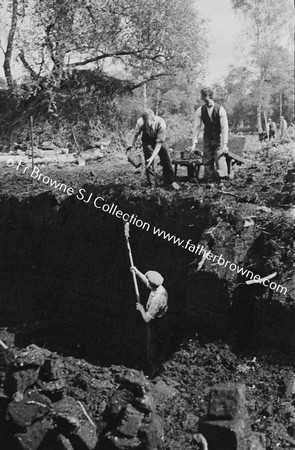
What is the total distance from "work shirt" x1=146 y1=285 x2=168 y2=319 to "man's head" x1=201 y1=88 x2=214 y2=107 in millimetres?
3815

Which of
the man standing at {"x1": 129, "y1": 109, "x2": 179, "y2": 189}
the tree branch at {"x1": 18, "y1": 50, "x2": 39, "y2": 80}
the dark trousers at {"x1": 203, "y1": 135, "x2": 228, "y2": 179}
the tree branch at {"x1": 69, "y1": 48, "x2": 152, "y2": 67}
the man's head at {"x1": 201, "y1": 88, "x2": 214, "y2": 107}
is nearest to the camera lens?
the man's head at {"x1": 201, "y1": 88, "x2": 214, "y2": 107}

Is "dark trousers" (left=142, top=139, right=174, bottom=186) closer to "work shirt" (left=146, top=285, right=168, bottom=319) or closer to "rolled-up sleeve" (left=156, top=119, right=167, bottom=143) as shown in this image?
"rolled-up sleeve" (left=156, top=119, right=167, bottom=143)

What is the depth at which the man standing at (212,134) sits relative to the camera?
9156mm

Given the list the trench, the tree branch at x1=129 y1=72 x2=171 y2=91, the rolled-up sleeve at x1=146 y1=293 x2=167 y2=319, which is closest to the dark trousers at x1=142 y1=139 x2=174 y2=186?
Result: the trench

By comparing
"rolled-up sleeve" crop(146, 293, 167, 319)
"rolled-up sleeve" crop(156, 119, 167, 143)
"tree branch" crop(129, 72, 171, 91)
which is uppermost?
"tree branch" crop(129, 72, 171, 91)

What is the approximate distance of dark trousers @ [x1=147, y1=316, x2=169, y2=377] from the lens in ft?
22.8

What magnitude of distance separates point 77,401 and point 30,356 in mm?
794

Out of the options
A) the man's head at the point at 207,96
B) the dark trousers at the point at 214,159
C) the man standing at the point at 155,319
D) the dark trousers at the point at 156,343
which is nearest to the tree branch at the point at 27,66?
the dark trousers at the point at 214,159

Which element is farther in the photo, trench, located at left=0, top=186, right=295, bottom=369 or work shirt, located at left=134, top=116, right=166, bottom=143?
work shirt, located at left=134, top=116, right=166, bottom=143

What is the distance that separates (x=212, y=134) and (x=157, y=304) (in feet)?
13.2

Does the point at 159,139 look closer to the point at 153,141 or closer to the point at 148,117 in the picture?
the point at 153,141

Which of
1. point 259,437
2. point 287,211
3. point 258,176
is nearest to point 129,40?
point 258,176

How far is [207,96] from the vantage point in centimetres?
891

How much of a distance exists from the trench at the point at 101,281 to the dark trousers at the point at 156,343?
0.10 meters
